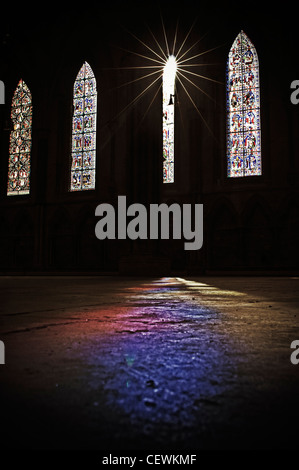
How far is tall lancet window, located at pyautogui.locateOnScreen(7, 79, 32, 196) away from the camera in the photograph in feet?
56.3

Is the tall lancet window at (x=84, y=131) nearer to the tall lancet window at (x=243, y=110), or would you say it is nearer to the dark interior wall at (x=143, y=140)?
the dark interior wall at (x=143, y=140)

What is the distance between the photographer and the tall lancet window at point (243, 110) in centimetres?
1371

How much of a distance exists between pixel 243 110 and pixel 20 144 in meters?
10.5

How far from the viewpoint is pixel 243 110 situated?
46.1 feet

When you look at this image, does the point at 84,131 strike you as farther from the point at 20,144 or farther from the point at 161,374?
the point at 161,374

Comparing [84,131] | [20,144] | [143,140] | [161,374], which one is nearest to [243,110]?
[143,140]

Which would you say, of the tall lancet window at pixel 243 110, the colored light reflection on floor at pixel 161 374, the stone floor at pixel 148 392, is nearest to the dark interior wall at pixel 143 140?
the tall lancet window at pixel 243 110

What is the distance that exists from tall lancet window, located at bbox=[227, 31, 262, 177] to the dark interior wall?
282 mm

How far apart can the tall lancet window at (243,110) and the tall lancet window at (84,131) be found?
235 inches

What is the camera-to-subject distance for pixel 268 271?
41.6 feet

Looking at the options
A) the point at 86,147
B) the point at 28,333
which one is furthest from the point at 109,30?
the point at 28,333

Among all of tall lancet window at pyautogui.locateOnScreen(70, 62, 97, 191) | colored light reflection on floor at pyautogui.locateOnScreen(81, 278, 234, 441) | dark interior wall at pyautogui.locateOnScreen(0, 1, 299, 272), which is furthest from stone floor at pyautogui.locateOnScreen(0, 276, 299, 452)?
tall lancet window at pyautogui.locateOnScreen(70, 62, 97, 191)
